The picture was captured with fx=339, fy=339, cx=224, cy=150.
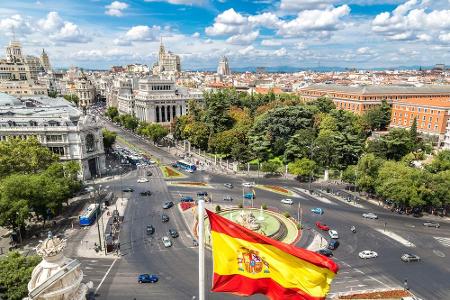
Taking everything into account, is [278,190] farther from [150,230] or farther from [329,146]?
[150,230]

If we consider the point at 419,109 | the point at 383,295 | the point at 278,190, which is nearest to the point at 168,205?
the point at 278,190

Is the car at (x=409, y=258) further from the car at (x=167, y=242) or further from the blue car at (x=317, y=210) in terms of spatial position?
the car at (x=167, y=242)

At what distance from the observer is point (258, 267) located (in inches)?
529

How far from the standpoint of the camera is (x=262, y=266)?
13.4m

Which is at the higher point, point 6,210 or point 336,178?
point 6,210

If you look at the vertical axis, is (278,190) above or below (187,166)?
below

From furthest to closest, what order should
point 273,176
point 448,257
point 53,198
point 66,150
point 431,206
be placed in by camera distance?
point 273,176
point 66,150
point 431,206
point 53,198
point 448,257

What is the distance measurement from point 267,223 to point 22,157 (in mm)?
44423

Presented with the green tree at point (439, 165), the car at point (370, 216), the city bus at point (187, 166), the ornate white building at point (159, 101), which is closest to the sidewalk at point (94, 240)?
the city bus at point (187, 166)

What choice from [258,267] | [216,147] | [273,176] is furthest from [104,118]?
[258,267]

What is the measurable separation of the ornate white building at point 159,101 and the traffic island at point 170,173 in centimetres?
5353

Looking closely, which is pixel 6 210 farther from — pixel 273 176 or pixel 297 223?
pixel 273 176

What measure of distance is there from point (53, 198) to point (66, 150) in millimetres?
26323

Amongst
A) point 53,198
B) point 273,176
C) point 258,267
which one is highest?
point 258,267
